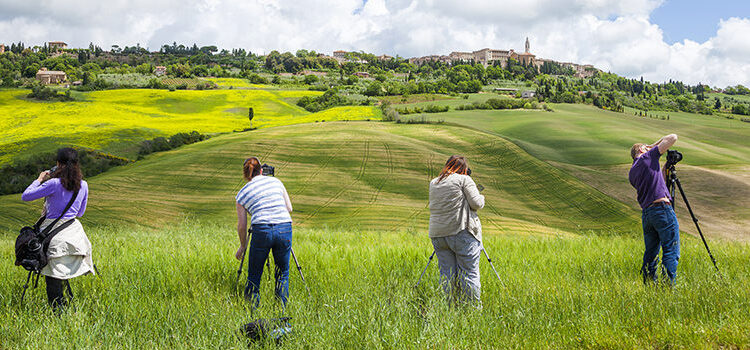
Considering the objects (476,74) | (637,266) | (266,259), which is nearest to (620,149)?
(637,266)

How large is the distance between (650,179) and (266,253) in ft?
17.3

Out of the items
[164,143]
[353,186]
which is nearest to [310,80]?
[164,143]

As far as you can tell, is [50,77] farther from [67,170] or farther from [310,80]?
[67,170]

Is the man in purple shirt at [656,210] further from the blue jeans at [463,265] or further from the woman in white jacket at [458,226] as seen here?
the blue jeans at [463,265]

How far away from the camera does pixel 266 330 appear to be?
4.47 meters

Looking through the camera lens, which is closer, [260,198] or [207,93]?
Result: [260,198]

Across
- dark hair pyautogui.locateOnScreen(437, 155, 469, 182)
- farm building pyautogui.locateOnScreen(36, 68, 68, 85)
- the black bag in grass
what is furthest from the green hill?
farm building pyautogui.locateOnScreen(36, 68, 68, 85)

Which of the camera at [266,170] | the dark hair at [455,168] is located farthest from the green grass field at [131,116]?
the dark hair at [455,168]

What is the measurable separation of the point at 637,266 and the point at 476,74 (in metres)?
191

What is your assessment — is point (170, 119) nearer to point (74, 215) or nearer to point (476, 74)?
point (74, 215)

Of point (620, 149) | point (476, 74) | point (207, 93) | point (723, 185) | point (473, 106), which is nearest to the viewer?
point (723, 185)

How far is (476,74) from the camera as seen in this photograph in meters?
191

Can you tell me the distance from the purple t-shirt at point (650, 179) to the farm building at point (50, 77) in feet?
467

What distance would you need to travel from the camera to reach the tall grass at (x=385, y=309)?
449 centimetres
